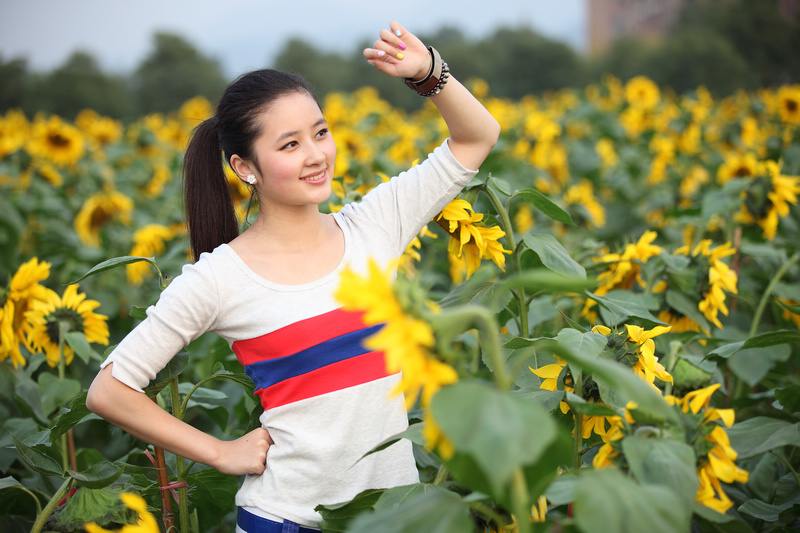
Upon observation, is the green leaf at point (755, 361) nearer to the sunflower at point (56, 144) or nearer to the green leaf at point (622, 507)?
the green leaf at point (622, 507)

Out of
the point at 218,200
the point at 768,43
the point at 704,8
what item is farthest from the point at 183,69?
the point at 218,200

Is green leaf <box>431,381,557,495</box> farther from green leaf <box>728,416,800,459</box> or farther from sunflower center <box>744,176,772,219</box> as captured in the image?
sunflower center <box>744,176,772,219</box>

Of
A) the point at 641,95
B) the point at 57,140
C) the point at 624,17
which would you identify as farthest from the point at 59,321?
the point at 624,17

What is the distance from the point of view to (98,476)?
3.96 feet

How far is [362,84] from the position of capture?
16.6m

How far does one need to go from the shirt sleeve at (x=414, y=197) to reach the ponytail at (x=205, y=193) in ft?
0.86

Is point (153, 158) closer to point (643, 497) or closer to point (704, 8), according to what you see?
point (643, 497)

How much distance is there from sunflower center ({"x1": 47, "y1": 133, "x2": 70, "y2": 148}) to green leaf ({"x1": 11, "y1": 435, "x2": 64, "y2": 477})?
150 inches

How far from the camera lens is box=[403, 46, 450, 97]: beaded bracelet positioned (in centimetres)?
136

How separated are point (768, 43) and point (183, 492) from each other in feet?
34.8

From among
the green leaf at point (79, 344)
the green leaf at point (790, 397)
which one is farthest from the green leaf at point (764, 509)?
the green leaf at point (79, 344)

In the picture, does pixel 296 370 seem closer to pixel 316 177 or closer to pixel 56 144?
pixel 316 177

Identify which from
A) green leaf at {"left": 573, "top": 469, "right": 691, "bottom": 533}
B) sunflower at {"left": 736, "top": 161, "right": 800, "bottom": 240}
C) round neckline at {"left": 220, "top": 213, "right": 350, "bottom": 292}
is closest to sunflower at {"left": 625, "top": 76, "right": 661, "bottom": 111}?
sunflower at {"left": 736, "top": 161, "right": 800, "bottom": 240}

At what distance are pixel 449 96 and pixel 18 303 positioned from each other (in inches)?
45.0
